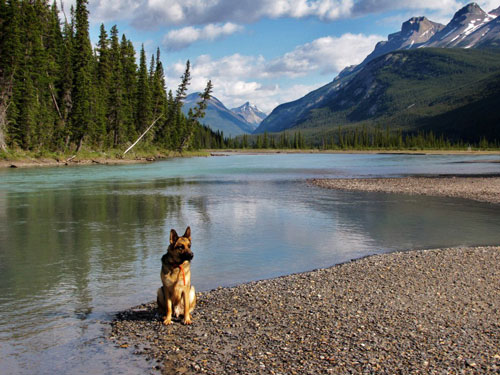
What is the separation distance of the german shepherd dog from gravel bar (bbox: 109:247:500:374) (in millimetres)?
321

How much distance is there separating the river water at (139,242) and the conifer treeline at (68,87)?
38205 millimetres

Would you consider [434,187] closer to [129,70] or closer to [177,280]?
[177,280]

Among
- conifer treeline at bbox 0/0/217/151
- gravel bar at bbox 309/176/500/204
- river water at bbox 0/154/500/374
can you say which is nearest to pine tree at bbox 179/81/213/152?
conifer treeline at bbox 0/0/217/151

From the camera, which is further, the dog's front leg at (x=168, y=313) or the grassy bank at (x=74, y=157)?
the grassy bank at (x=74, y=157)

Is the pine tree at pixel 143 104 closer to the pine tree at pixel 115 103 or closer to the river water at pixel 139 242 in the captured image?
the pine tree at pixel 115 103

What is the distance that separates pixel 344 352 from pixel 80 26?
91.3m

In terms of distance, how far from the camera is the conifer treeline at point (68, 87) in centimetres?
6862

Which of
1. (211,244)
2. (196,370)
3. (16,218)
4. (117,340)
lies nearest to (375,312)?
(196,370)

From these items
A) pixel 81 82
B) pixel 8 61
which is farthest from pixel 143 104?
pixel 8 61

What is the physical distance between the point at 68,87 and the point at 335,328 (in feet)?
278

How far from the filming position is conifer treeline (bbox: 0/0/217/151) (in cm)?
6862

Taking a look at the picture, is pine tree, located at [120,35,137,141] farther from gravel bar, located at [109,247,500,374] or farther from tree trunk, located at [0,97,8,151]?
gravel bar, located at [109,247,500,374]

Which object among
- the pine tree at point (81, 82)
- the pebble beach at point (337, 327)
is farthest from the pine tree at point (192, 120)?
the pebble beach at point (337, 327)

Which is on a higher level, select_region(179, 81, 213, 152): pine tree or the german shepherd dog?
select_region(179, 81, 213, 152): pine tree
